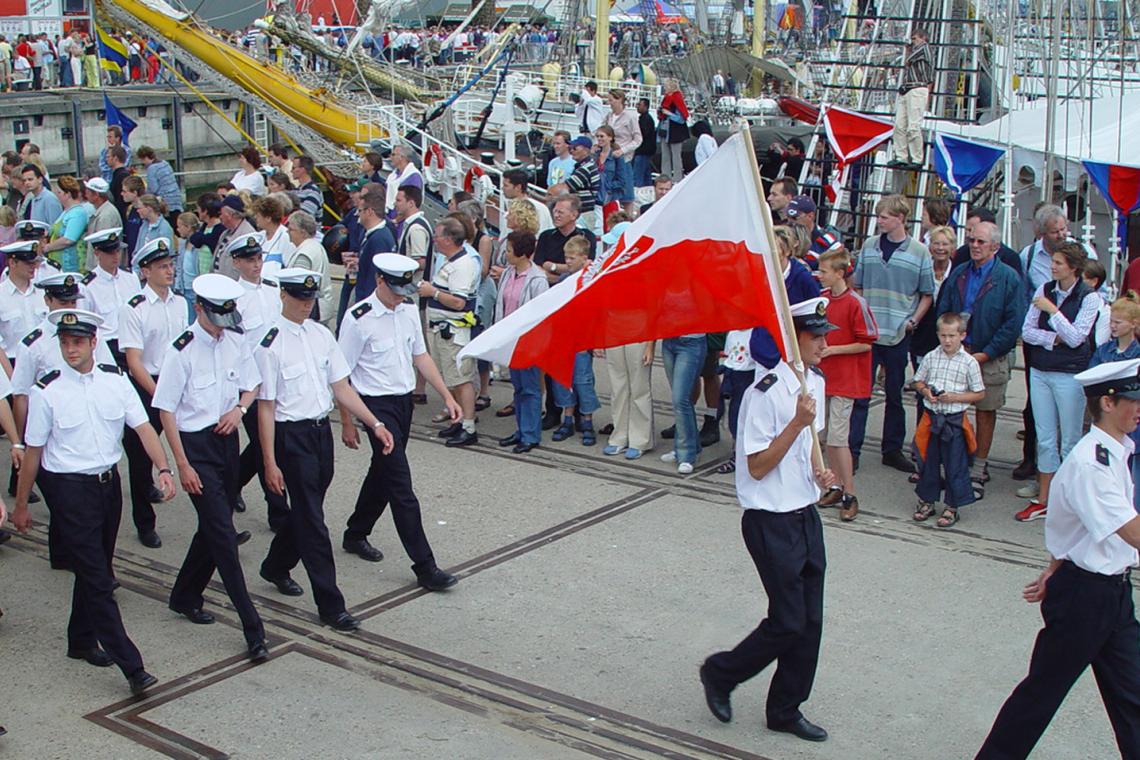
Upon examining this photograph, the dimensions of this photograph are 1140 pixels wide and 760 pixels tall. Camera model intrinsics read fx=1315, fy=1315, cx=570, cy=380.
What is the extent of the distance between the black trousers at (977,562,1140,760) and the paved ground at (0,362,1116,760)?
673 mm

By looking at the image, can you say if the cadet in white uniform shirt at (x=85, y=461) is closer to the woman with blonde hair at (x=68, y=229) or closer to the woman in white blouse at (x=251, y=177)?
the woman with blonde hair at (x=68, y=229)

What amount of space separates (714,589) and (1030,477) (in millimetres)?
3227

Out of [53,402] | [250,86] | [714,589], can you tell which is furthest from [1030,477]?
[250,86]

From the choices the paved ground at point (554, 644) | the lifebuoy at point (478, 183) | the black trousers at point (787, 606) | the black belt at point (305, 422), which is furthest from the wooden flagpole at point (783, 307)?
the lifebuoy at point (478, 183)

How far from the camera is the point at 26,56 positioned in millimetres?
33375

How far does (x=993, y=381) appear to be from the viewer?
927cm

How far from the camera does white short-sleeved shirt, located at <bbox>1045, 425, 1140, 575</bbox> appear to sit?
4852 mm

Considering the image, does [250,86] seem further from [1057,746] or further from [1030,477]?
[1057,746]

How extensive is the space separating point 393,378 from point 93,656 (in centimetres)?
223

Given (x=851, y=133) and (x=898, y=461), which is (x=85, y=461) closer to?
(x=898, y=461)

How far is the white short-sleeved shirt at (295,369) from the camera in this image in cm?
686

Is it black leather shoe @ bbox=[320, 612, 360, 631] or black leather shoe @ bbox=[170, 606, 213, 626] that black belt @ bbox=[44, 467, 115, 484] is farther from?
black leather shoe @ bbox=[320, 612, 360, 631]

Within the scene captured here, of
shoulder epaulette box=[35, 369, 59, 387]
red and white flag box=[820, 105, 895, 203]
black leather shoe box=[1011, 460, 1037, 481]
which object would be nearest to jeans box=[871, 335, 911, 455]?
black leather shoe box=[1011, 460, 1037, 481]

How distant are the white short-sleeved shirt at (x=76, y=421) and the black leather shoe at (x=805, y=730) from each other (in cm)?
341
